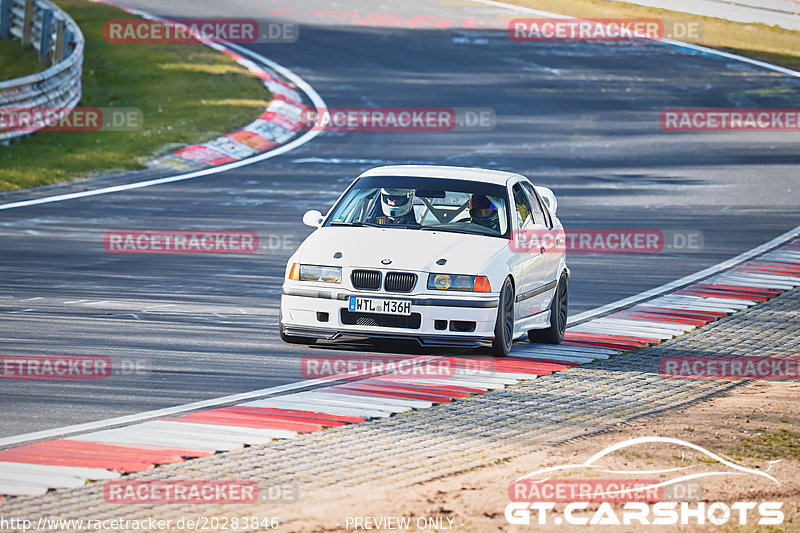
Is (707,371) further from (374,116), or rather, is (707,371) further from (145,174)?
(374,116)

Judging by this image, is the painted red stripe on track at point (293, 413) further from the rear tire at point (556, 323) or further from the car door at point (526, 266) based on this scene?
the rear tire at point (556, 323)

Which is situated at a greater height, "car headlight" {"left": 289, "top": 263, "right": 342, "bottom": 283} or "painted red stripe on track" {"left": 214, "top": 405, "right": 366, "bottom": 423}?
"car headlight" {"left": 289, "top": 263, "right": 342, "bottom": 283}

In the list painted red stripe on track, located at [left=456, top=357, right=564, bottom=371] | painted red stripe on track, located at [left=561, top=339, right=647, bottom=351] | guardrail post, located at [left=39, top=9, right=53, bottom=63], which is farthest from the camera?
guardrail post, located at [left=39, top=9, right=53, bottom=63]

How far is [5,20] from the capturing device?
121 ft

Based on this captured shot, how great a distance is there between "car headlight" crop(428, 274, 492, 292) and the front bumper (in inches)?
2.5

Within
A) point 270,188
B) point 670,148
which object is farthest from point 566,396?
point 670,148

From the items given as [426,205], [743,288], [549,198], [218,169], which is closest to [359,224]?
[426,205]

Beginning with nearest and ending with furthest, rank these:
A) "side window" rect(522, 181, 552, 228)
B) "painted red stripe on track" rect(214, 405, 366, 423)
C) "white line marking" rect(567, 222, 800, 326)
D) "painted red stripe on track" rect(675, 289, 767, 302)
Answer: "painted red stripe on track" rect(214, 405, 366, 423)
"side window" rect(522, 181, 552, 228)
"white line marking" rect(567, 222, 800, 326)
"painted red stripe on track" rect(675, 289, 767, 302)

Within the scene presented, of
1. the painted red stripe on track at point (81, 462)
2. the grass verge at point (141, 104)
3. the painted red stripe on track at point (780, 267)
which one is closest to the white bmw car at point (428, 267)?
the painted red stripe on track at point (81, 462)

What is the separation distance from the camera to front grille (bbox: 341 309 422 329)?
36.0 feet

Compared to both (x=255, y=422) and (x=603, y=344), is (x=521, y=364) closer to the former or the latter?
(x=603, y=344)

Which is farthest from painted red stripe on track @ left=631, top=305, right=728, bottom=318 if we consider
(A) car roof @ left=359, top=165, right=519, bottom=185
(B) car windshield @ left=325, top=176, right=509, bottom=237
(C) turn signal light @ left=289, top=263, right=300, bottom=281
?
(C) turn signal light @ left=289, top=263, right=300, bottom=281

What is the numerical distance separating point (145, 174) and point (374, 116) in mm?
7390

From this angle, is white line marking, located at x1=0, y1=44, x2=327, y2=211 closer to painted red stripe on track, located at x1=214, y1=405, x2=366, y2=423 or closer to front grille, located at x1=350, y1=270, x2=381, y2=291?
front grille, located at x1=350, y1=270, x2=381, y2=291
